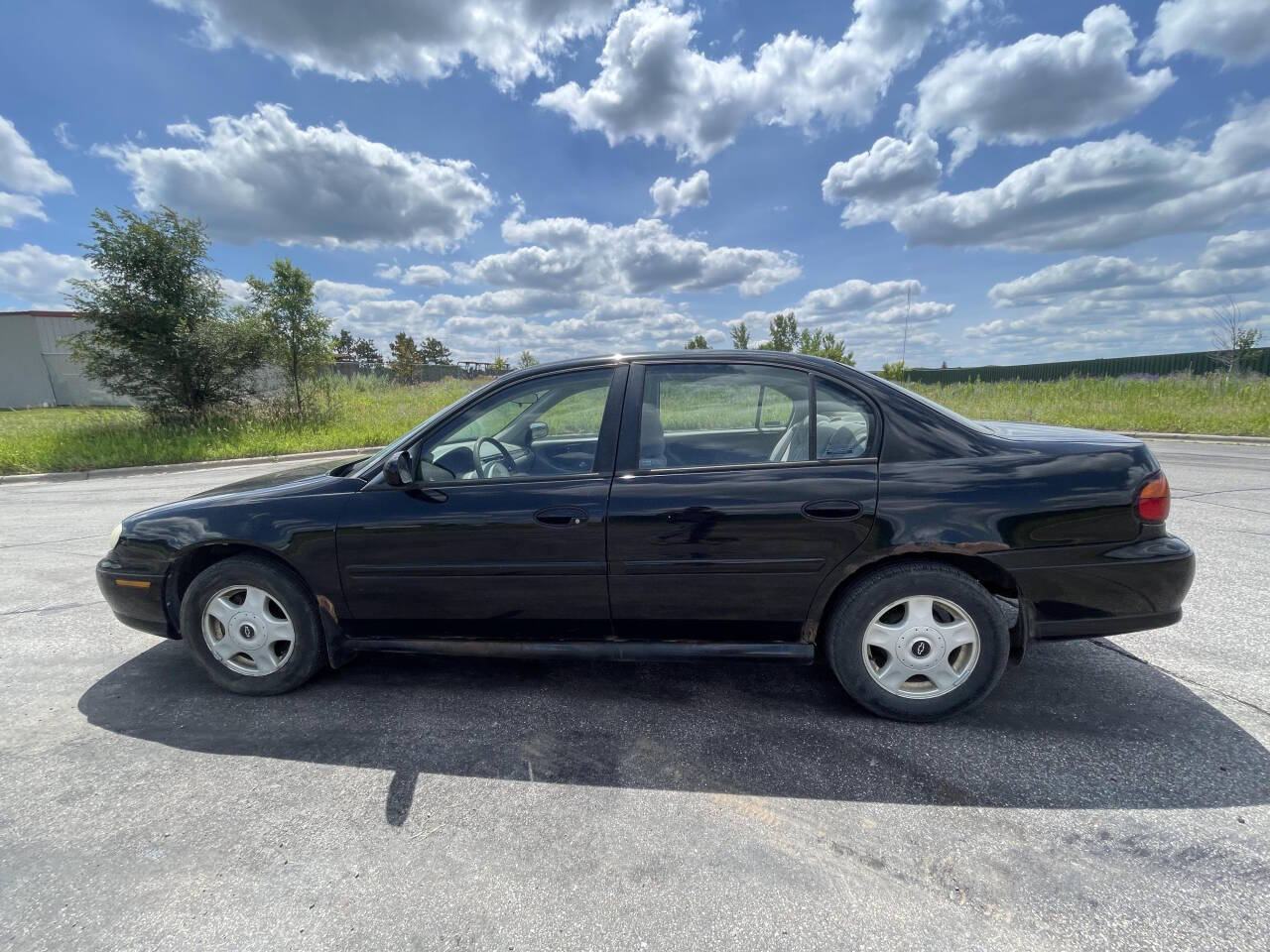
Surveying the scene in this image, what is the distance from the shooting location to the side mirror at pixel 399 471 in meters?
2.63

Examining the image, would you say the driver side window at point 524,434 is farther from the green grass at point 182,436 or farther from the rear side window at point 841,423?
the green grass at point 182,436

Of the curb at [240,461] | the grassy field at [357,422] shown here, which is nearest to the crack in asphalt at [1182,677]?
the grassy field at [357,422]

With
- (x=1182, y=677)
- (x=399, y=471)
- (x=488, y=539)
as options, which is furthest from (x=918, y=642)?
(x=399, y=471)

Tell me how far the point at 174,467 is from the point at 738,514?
45.7ft

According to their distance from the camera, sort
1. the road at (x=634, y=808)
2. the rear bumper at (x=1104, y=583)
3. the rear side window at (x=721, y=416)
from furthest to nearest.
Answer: the rear side window at (x=721, y=416) < the rear bumper at (x=1104, y=583) < the road at (x=634, y=808)

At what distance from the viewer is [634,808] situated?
2.07 metres

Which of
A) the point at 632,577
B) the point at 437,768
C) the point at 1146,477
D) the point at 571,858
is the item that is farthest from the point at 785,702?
the point at 1146,477

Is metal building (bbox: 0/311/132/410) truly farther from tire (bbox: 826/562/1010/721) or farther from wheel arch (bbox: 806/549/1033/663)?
tire (bbox: 826/562/1010/721)

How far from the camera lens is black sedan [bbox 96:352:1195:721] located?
2.44 meters

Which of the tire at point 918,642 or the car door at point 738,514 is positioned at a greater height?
the car door at point 738,514

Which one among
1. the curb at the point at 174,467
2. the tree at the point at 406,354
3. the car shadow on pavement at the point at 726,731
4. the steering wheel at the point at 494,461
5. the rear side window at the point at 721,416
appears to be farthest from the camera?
the tree at the point at 406,354

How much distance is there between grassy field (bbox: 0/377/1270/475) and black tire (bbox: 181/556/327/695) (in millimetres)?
11381

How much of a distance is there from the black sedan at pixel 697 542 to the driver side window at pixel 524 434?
2 centimetres

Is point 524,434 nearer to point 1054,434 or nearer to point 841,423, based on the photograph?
point 841,423
